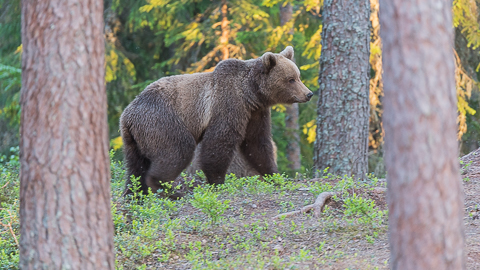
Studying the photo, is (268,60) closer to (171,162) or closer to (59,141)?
(171,162)

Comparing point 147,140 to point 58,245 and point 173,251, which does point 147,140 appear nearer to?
point 173,251

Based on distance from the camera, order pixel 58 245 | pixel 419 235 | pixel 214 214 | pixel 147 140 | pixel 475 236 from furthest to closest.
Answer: pixel 147 140 < pixel 214 214 < pixel 475 236 < pixel 58 245 < pixel 419 235

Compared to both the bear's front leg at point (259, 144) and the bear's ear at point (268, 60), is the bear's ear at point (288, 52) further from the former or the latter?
the bear's front leg at point (259, 144)

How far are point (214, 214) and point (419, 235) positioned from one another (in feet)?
9.16

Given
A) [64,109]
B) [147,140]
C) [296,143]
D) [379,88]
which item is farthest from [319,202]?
[296,143]

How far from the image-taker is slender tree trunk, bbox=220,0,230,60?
13.7 meters

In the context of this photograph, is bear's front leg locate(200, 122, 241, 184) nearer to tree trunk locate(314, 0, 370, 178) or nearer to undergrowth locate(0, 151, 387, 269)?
undergrowth locate(0, 151, 387, 269)

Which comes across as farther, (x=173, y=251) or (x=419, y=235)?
(x=173, y=251)

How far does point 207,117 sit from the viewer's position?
24.5ft

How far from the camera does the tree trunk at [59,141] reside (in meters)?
3.23

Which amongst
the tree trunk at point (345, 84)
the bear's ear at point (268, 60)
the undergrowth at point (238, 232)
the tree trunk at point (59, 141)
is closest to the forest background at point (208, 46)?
the tree trunk at point (345, 84)

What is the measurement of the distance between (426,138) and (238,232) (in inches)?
111

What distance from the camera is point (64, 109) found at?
324 cm

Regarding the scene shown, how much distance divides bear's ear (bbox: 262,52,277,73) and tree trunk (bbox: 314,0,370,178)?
0.96 meters
